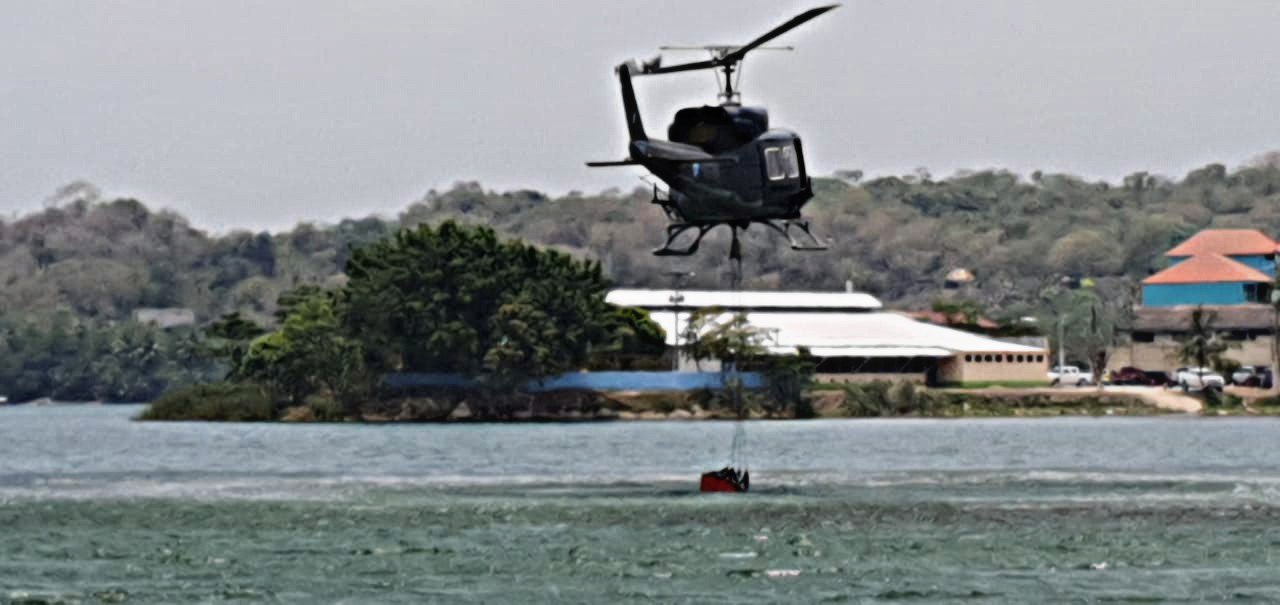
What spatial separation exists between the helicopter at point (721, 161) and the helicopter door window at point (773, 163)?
0.03 m

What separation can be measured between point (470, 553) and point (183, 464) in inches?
1849

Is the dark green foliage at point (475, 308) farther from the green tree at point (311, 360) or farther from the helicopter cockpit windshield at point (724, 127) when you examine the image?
the helicopter cockpit windshield at point (724, 127)

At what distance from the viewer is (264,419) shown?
187375 mm

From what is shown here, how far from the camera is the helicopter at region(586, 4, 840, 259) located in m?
73.0

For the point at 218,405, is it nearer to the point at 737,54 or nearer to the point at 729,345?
the point at 729,345

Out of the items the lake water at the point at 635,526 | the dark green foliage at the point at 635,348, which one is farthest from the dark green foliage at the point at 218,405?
the lake water at the point at 635,526

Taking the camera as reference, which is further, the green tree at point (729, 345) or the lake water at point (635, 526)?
the green tree at point (729, 345)

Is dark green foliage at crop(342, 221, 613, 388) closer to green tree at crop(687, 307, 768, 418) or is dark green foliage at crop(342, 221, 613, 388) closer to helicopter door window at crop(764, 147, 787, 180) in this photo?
green tree at crop(687, 307, 768, 418)

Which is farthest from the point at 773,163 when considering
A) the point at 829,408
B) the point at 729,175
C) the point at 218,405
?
the point at 218,405

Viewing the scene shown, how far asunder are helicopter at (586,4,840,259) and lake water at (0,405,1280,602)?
8.50m

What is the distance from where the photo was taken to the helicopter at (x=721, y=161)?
73.0 metres

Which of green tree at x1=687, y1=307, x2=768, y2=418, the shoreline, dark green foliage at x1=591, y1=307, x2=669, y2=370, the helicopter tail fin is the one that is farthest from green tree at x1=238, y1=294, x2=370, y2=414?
the helicopter tail fin

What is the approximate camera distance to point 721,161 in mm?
73000

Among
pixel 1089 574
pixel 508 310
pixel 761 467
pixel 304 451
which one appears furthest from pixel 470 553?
pixel 508 310
